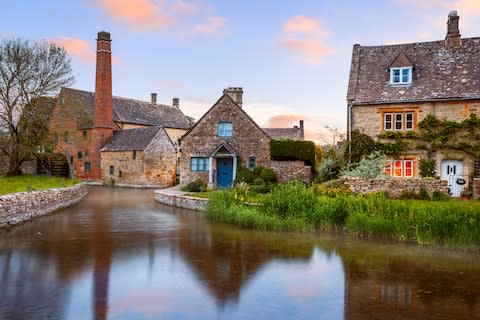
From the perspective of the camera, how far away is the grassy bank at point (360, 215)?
12438 mm

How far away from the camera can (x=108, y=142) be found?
44812 mm

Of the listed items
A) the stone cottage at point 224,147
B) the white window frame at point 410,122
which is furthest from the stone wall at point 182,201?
the white window frame at point 410,122

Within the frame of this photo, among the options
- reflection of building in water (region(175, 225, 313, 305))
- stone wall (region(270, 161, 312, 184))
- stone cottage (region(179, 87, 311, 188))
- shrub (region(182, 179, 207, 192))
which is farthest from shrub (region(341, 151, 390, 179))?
shrub (region(182, 179, 207, 192))

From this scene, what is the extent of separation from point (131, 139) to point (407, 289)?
1459 inches

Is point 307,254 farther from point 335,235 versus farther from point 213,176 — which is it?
point 213,176

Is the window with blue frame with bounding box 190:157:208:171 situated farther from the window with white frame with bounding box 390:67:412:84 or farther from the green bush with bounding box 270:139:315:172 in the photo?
the window with white frame with bounding box 390:67:412:84

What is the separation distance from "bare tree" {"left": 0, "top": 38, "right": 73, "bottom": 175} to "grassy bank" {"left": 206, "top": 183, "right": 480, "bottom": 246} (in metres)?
17.3

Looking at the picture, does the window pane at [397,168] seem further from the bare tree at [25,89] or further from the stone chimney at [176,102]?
the stone chimney at [176,102]

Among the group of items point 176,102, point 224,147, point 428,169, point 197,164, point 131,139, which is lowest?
point 428,169

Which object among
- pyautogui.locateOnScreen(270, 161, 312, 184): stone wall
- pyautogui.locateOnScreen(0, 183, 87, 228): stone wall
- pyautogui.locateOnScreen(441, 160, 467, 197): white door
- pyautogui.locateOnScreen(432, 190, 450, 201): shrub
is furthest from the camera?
pyautogui.locateOnScreen(270, 161, 312, 184): stone wall

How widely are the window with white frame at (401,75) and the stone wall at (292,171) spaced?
707cm

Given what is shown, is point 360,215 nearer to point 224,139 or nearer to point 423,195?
point 423,195

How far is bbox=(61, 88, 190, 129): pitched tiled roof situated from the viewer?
48.5 m

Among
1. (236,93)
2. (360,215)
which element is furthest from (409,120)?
(236,93)
